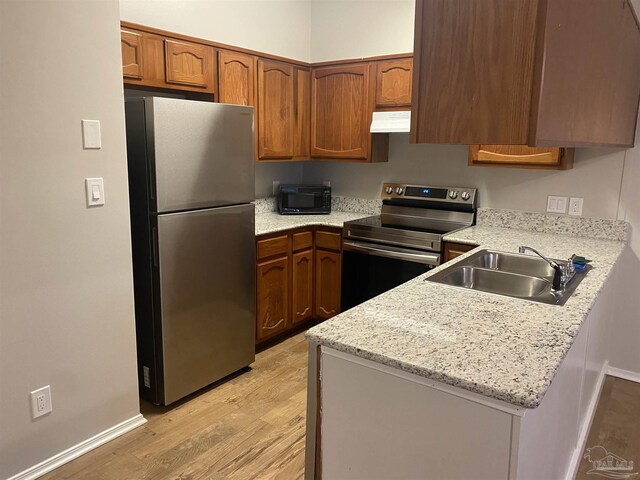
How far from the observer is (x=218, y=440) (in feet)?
7.81

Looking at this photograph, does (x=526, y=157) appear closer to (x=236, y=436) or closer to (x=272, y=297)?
(x=272, y=297)

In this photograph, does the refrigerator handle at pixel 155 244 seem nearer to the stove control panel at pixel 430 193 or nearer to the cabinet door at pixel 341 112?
the cabinet door at pixel 341 112

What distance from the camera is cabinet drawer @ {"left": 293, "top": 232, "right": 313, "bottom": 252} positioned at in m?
3.46

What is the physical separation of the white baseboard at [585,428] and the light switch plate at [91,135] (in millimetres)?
2388

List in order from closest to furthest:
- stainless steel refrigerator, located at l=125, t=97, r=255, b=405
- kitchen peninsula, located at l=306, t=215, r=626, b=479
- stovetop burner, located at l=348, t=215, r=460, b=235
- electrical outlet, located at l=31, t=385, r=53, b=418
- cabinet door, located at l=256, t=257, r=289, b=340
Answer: kitchen peninsula, located at l=306, t=215, r=626, b=479, electrical outlet, located at l=31, t=385, r=53, b=418, stainless steel refrigerator, located at l=125, t=97, r=255, b=405, cabinet door, located at l=256, t=257, r=289, b=340, stovetop burner, located at l=348, t=215, r=460, b=235

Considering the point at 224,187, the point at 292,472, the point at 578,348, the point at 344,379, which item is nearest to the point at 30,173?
the point at 224,187

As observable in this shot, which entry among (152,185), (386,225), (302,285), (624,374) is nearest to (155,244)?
(152,185)

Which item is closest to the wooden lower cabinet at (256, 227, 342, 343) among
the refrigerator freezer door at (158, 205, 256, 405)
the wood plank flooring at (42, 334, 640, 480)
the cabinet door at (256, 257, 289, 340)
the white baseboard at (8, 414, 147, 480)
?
the cabinet door at (256, 257, 289, 340)

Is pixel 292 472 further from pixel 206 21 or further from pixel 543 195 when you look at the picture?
pixel 206 21

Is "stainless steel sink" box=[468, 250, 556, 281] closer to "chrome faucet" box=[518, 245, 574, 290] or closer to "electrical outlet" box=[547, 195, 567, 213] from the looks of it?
"chrome faucet" box=[518, 245, 574, 290]

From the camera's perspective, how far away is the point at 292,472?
2162mm

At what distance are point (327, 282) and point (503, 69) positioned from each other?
2.58m

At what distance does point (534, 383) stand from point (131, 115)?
2.14 meters

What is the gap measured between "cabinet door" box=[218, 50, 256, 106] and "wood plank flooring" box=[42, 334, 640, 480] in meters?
1.80
